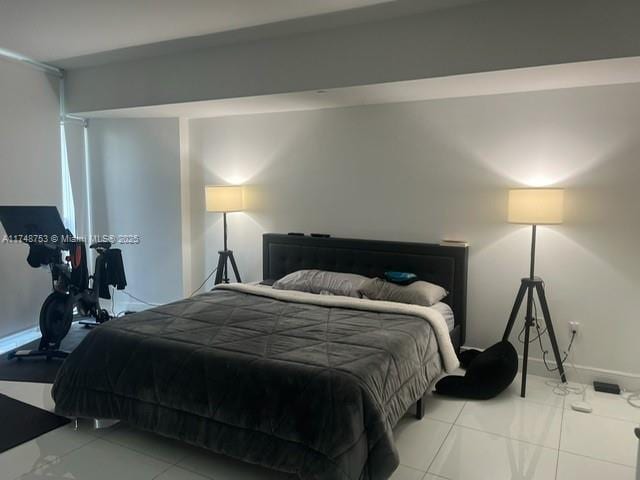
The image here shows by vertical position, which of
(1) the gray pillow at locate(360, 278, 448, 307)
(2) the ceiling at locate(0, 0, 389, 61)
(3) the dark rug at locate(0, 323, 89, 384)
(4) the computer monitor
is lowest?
(3) the dark rug at locate(0, 323, 89, 384)

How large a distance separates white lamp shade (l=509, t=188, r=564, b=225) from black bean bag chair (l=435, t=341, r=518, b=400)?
93 centimetres

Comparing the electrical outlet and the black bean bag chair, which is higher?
the electrical outlet

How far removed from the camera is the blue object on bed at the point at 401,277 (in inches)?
149

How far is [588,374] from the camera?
3.52m

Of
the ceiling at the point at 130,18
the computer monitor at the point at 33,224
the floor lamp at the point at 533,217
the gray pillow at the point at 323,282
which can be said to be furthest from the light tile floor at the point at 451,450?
the ceiling at the point at 130,18

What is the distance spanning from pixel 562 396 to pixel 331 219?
2393 millimetres

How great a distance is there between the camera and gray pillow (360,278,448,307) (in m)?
3.60

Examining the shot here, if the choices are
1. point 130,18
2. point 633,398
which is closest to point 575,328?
point 633,398

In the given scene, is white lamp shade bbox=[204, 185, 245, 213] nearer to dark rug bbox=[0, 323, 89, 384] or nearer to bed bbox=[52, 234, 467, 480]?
bed bbox=[52, 234, 467, 480]

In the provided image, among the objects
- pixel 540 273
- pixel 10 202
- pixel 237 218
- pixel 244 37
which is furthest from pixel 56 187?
pixel 540 273

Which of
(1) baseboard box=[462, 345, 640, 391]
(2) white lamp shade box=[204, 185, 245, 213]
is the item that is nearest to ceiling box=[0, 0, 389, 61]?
(2) white lamp shade box=[204, 185, 245, 213]

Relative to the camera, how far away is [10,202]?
175 inches

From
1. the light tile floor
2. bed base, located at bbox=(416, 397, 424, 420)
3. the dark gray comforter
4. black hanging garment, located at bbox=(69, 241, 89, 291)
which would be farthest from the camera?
black hanging garment, located at bbox=(69, 241, 89, 291)

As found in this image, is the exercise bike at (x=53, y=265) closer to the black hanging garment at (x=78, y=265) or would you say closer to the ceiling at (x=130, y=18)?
the black hanging garment at (x=78, y=265)
